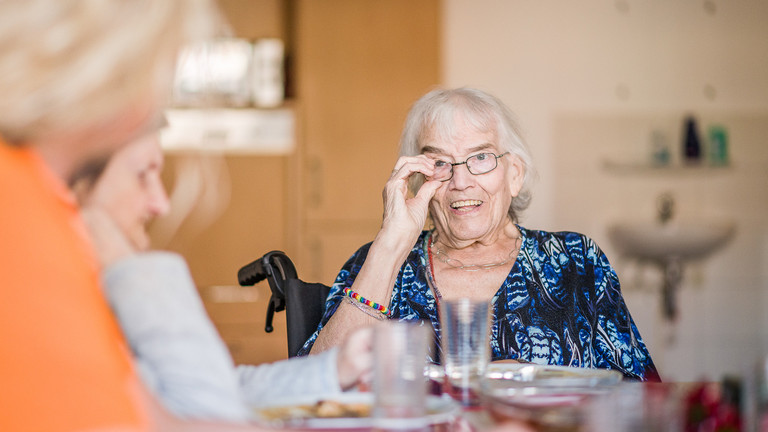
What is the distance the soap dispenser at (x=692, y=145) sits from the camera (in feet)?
14.4

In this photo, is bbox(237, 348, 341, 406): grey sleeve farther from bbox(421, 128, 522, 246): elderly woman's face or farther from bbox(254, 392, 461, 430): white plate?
bbox(421, 128, 522, 246): elderly woman's face

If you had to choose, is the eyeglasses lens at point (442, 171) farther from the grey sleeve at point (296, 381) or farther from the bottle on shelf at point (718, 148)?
the bottle on shelf at point (718, 148)

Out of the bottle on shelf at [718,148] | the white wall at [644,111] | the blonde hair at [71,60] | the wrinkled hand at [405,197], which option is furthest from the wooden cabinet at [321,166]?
the blonde hair at [71,60]

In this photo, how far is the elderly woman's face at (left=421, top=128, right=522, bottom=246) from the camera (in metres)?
2.04

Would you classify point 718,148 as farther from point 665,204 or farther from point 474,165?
point 474,165

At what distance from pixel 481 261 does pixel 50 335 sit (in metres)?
1.45

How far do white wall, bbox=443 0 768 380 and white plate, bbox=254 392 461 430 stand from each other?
3512 mm

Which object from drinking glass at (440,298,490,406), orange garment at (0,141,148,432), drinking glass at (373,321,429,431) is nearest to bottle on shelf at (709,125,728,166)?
drinking glass at (440,298,490,406)

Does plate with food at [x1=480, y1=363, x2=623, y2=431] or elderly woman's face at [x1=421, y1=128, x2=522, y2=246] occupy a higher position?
elderly woman's face at [x1=421, y1=128, x2=522, y2=246]

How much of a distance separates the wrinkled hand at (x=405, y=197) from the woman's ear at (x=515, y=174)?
0.69 feet

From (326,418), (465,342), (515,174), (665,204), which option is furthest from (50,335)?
(665,204)

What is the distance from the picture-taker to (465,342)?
4.03 feet

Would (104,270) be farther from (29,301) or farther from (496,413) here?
(496,413)

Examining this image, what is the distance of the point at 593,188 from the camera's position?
4484mm
